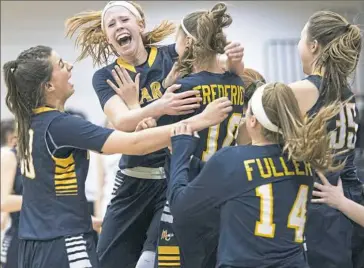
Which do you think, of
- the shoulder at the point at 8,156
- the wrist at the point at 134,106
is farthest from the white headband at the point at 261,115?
the shoulder at the point at 8,156

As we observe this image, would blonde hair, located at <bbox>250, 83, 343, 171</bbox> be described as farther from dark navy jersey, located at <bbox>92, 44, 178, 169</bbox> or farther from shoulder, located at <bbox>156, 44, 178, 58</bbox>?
shoulder, located at <bbox>156, 44, 178, 58</bbox>

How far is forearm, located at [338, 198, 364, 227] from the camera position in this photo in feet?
10.9

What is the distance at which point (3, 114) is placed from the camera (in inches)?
369

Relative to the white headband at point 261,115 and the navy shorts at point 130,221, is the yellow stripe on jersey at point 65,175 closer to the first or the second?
the navy shorts at point 130,221

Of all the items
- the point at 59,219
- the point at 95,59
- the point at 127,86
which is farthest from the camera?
the point at 95,59

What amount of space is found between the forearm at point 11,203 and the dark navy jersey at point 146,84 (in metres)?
2.06

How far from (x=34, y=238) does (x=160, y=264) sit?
61 centimetres

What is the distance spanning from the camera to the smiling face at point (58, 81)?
Answer: 3.40 meters

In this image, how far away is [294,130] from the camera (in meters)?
2.81

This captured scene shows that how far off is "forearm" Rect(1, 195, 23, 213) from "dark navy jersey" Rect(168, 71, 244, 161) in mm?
2556

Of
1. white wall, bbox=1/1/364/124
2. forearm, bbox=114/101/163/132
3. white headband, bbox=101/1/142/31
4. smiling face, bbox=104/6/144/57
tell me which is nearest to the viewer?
forearm, bbox=114/101/163/132

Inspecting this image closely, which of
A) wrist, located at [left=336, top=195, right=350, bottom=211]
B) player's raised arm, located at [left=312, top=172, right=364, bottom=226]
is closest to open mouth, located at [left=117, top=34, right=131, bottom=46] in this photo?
player's raised arm, located at [left=312, top=172, right=364, bottom=226]

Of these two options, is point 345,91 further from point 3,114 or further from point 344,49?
point 3,114

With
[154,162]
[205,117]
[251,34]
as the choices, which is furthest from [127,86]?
[251,34]
